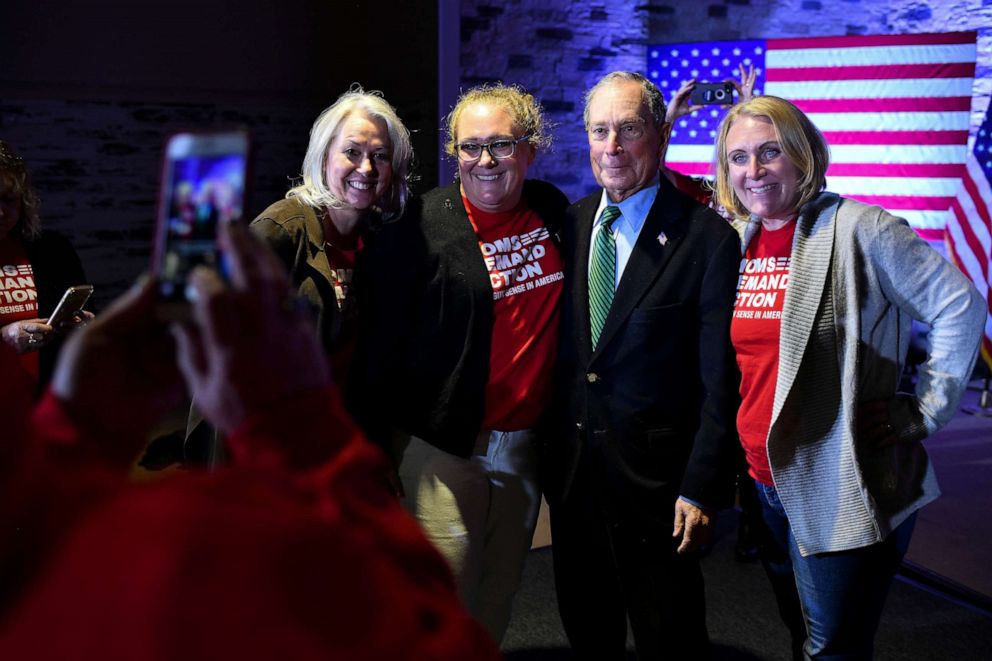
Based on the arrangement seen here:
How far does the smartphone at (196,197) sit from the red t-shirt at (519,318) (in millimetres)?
1446

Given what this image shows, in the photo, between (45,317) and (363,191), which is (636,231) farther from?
(45,317)

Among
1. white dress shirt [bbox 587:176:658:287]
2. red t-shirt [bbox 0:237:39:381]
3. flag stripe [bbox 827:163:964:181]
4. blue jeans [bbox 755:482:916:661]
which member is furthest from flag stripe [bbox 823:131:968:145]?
red t-shirt [bbox 0:237:39:381]

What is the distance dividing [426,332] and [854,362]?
98cm

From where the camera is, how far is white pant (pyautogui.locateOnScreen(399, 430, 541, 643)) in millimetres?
2180

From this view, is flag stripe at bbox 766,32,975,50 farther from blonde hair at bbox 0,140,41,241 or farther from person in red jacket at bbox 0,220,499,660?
person in red jacket at bbox 0,220,499,660

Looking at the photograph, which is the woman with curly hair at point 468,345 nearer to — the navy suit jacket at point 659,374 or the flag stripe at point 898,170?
the navy suit jacket at point 659,374

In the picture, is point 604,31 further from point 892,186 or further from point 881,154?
point 892,186

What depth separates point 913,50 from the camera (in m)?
5.70

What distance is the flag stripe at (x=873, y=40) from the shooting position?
562 centimetres

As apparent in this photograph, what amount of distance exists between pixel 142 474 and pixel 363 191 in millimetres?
2494

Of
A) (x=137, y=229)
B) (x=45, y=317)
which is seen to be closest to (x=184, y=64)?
(x=137, y=229)

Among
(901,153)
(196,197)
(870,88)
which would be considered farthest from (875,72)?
(196,197)

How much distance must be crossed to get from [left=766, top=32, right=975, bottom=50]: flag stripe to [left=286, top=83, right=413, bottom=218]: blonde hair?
4229mm

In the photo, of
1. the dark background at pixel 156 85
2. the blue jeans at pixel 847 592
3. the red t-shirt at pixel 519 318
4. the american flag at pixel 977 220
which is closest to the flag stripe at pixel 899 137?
the american flag at pixel 977 220
